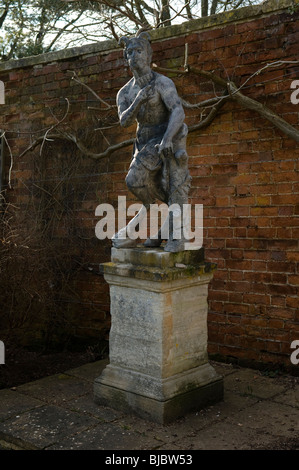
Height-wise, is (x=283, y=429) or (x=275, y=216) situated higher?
(x=275, y=216)

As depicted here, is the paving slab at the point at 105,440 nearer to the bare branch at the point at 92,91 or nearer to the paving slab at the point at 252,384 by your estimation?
the paving slab at the point at 252,384

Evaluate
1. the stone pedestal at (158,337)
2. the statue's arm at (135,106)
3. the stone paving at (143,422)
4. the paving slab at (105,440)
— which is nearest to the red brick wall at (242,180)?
the stone paving at (143,422)

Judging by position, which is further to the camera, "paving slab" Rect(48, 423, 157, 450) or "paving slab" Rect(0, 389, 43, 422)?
"paving slab" Rect(0, 389, 43, 422)

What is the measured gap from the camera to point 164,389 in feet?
12.3

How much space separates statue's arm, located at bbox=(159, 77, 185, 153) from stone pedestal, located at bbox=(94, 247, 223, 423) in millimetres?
849

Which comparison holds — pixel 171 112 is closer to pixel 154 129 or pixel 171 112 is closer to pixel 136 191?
pixel 154 129

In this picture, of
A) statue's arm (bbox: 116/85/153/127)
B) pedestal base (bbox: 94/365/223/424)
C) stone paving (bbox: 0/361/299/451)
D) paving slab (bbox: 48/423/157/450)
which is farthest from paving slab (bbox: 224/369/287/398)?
statue's arm (bbox: 116/85/153/127)

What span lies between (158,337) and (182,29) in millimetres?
3422

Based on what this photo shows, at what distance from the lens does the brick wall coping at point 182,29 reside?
4804 mm

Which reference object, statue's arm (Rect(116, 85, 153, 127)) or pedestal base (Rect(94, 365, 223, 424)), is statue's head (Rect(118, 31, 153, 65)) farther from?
pedestal base (Rect(94, 365, 223, 424))

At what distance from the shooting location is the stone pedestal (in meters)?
3.76
